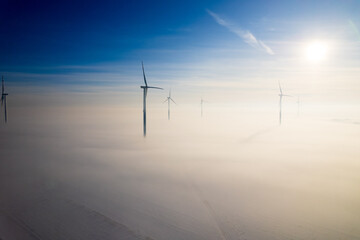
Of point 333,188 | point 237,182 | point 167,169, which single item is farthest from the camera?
point 167,169

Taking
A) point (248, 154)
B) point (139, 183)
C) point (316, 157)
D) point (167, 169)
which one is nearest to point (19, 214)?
point (139, 183)

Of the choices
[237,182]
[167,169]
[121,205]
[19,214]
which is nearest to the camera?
[19,214]

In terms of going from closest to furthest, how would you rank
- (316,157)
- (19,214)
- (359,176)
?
(19,214), (359,176), (316,157)

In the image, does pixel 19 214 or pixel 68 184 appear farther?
pixel 68 184

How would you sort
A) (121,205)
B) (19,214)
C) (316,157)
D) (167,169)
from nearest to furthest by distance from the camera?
(19,214) → (121,205) → (167,169) → (316,157)

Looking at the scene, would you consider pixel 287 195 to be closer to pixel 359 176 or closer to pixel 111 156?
pixel 359 176

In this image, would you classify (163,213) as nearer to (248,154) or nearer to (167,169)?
(167,169)

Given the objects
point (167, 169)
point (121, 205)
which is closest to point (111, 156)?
point (167, 169)

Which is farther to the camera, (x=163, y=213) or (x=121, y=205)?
(x=121, y=205)
